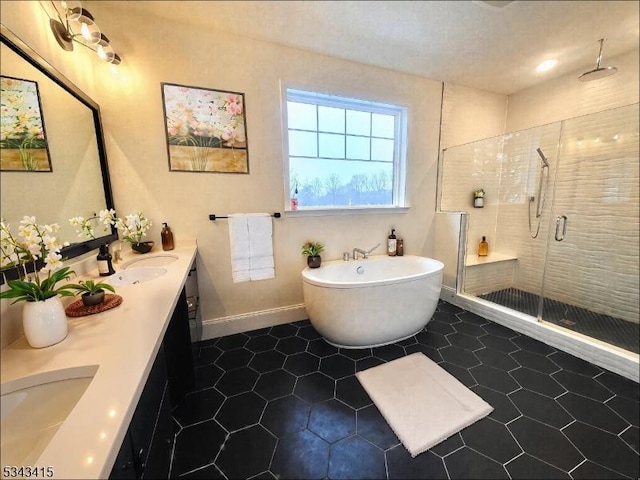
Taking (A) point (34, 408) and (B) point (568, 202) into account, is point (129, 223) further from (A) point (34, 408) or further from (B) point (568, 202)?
(B) point (568, 202)

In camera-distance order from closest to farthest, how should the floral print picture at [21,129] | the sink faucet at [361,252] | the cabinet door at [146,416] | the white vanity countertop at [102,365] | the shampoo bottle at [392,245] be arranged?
the white vanity countertop at [102,365] < the cabinet door at [146,416] < the floral print picture at [21,129] < the sink faucet at [361,252] < the shampoo bottle at [392,245]

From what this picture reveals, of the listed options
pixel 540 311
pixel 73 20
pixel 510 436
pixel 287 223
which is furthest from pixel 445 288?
pixel 73 20

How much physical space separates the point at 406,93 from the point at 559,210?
211 cm

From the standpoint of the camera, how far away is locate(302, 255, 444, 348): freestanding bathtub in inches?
78.6

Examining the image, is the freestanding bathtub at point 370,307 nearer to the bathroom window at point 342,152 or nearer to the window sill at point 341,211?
the window sill at point 341,211

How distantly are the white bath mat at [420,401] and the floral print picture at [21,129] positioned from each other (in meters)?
2.10

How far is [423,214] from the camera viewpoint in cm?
309

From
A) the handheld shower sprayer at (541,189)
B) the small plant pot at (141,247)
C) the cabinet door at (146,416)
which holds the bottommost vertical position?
the cabinet door at (146,416)

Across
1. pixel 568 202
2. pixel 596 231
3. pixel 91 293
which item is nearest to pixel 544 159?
pixel 568 202

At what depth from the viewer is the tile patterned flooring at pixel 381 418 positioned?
1225 millimetres

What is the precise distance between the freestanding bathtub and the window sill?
611 mm

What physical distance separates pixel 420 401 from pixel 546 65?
3.40 m

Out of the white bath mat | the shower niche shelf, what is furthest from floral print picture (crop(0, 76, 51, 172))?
the shower niche shelf

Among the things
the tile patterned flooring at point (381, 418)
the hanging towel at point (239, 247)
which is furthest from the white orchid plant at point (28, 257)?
the hanging towel at point (239, 247)
